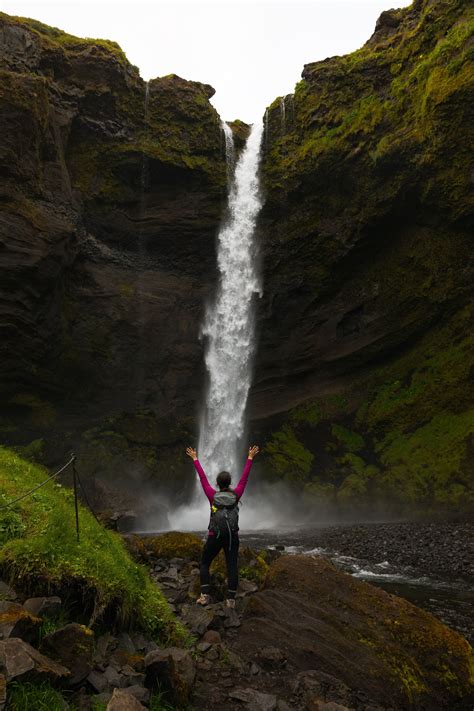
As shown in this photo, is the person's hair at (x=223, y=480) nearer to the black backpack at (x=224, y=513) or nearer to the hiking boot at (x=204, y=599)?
the black backpack at (x=224, y=513)

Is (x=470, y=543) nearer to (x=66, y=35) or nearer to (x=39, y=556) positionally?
(x=39, y=556)

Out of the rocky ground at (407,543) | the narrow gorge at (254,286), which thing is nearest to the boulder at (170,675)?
the rocky ground at (407,543)

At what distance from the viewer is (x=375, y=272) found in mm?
31016

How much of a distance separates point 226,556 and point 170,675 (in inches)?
103

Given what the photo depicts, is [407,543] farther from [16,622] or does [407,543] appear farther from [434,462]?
[16,622]

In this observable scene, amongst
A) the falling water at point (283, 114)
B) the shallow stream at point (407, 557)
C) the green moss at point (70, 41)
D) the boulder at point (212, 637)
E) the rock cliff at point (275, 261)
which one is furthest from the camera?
the falling water at point (283, 114)

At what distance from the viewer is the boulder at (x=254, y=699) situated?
4887 millimetres

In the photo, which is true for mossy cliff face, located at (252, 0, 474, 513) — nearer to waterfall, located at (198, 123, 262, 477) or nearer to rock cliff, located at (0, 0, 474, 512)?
rock cliff, located at (0, 0, 474, 512)

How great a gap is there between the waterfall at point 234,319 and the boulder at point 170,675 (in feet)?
84.5

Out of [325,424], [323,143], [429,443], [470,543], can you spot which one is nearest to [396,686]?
[470,543]

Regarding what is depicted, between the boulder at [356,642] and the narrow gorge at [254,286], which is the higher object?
the narrow gorge at [254,286]

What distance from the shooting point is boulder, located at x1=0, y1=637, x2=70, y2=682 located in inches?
143

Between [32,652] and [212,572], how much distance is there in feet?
16.0

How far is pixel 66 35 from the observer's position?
32000mm
